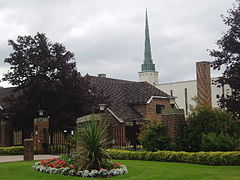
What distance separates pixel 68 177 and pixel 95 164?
1057 mm

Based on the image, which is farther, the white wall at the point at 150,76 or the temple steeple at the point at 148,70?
Answer: the white wall at the point at 150,76

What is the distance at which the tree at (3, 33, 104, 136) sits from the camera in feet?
90.3

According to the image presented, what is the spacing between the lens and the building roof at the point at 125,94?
36219 mm

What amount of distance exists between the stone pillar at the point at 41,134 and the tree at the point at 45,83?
1.49 metres

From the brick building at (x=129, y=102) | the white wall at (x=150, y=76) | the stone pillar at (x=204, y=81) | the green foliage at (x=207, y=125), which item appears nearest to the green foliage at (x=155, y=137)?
the green foliage at (x=207, y=125)

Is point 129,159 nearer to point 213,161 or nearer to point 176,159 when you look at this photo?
point 176,159

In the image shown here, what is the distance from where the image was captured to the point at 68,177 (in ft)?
38.9

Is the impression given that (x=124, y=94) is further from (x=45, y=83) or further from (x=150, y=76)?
Answer: (x=150, y=76)

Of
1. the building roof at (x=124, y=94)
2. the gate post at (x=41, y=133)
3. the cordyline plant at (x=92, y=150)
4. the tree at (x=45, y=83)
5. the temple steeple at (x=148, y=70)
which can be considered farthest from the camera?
the temple steeple at (x=148, y=70)

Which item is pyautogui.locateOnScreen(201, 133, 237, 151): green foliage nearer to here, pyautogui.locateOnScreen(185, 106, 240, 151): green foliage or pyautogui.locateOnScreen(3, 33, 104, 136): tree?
pyautogui.locateOnScreen(185, 106, 240, 151): green foliage

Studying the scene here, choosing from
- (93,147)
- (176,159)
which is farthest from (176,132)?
(93,147)

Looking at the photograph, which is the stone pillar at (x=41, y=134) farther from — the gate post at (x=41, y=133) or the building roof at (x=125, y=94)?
the building roof at (x=125, y=94)

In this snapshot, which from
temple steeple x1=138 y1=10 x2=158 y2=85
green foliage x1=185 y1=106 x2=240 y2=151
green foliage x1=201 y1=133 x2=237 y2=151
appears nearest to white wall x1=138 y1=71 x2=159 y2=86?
temple steeple x1=138 y1=10 x2=158 y2=85

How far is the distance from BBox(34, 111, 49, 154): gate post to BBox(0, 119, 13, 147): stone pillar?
27.0ft
